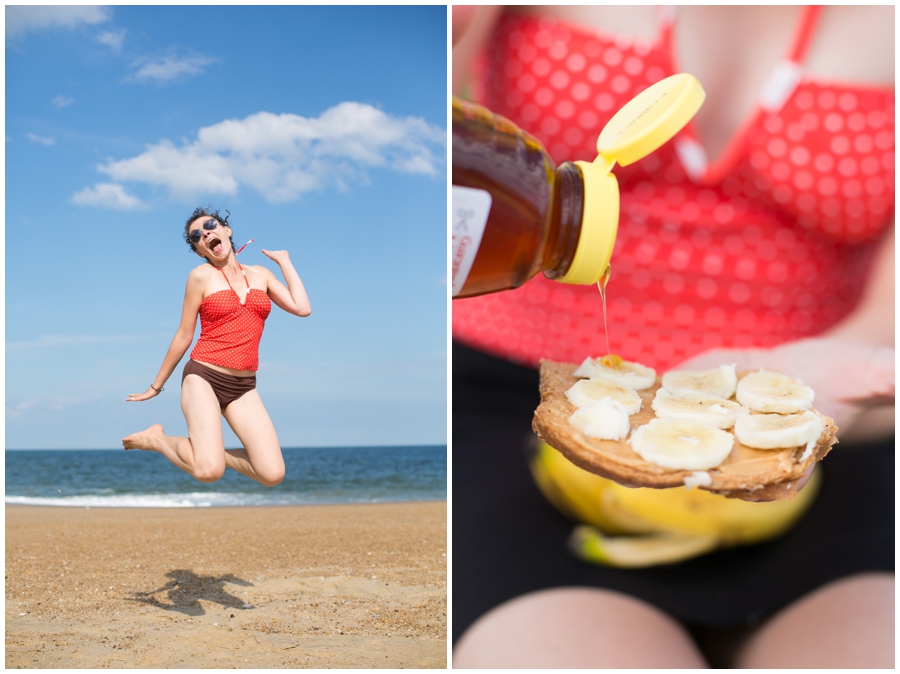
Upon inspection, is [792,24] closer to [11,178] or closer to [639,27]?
[639,27]

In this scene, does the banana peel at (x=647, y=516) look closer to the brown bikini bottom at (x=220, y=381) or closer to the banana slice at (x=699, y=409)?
the banana slice at (x=699, y=409)

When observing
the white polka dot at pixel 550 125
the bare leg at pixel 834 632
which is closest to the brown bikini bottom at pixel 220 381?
the white polka dot at pixel 550 125

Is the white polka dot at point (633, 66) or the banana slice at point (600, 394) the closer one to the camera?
the banana slice at point (600, 394)

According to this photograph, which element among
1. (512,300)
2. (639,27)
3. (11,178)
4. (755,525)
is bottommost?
(755,525)

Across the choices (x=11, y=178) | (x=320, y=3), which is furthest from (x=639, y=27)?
(x=11, y=178)

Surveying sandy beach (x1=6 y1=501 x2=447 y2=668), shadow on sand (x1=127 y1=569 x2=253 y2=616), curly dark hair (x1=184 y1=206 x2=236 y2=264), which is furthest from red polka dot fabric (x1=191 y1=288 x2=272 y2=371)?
shadow on sand (x1=127 y1=569 x2=253 y2=616)

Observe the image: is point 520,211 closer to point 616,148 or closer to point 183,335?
point 616,148
